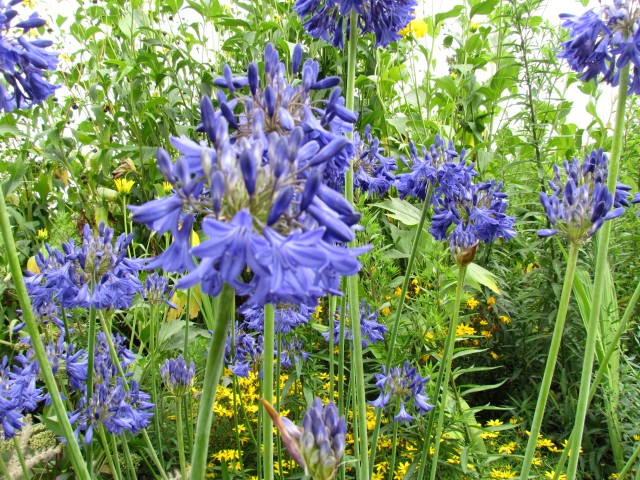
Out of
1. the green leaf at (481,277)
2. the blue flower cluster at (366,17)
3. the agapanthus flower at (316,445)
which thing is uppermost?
the blue flower cluster at (366,17)

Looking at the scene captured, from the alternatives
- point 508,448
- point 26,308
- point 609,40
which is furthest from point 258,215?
point 508,448

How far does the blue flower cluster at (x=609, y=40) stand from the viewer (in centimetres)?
199

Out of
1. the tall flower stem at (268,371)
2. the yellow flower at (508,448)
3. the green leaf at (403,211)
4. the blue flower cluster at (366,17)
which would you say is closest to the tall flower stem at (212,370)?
the tall flower stem at (268,371)

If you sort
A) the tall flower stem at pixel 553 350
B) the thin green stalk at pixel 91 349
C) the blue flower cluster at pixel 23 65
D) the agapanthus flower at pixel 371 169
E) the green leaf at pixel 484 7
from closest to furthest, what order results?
the blue flower cluster at pixel 23 65, the tall flower stem at pixel 553 350, the thin green stalk at pixel 91 349, the agapanthus flower at pixel 371 169, the green leaf at pixel 484 7

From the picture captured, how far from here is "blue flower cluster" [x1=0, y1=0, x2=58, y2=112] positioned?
1641 mm

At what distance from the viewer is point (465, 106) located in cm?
520

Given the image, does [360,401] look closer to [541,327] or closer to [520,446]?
[520,446]

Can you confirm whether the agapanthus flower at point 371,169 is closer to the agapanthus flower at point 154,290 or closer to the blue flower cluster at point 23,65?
the agapanthus flower at point 154,290

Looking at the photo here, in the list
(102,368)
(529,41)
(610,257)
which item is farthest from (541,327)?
(102,368)

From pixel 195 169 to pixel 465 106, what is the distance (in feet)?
14.8

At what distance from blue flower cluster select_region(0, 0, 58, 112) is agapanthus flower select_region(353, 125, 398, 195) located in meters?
1.52

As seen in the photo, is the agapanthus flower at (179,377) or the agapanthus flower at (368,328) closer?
the agapanthus flower at (179,377)

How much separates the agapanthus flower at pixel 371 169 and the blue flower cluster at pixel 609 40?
1105 mm

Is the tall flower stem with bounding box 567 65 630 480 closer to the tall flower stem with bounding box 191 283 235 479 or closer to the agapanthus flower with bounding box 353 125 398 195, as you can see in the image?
the agapanthus flower with bounding box 353 125 398 195
